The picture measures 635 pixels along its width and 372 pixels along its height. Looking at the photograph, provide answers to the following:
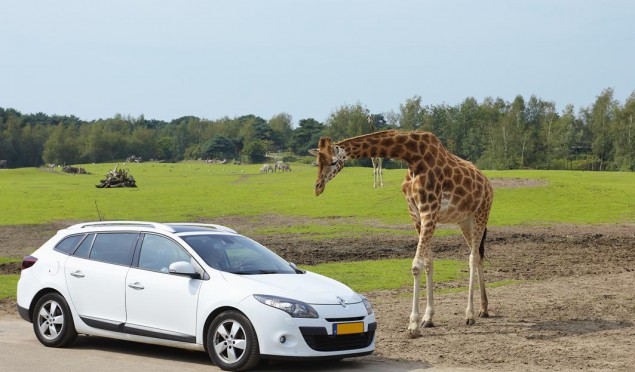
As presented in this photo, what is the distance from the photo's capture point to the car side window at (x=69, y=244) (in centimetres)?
1231

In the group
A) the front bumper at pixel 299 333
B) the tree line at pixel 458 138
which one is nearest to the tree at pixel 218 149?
the tree line at pixel 458 138

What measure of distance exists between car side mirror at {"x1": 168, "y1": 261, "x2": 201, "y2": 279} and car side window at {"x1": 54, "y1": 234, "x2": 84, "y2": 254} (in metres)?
2.12

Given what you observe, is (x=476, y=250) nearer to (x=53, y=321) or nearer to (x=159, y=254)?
(x=159, y=254)

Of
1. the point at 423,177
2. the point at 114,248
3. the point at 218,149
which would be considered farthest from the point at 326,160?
the point at 218,149

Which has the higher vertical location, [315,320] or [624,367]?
[315,320]

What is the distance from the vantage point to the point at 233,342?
33.9 ft

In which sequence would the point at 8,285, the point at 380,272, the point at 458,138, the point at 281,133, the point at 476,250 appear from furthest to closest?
1. the point at 281,133
2. the point at 458,138
3. the point at 380,272
4. the point at 8,285
5. the point at 476,250

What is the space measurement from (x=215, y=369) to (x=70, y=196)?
41273 millimetres

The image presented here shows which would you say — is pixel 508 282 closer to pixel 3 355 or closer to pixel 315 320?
pixel 315 320

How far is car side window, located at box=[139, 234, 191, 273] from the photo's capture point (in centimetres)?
1131

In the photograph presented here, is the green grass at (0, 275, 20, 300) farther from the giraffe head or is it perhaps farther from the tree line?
the tree line

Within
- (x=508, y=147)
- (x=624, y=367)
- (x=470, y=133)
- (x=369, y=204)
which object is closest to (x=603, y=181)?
(x=369, y=204)

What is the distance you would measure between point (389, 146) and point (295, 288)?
4575 mm

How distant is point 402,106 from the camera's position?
435 ft
